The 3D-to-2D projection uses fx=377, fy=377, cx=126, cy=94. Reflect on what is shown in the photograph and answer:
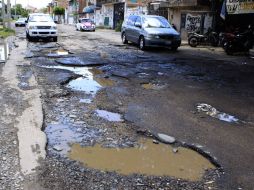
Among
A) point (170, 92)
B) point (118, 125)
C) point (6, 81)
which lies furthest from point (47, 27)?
point (118, 125)

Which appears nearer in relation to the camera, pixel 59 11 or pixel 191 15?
pixel 191 15

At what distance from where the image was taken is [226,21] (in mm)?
22953

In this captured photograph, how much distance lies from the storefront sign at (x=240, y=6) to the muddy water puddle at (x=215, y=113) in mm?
13650

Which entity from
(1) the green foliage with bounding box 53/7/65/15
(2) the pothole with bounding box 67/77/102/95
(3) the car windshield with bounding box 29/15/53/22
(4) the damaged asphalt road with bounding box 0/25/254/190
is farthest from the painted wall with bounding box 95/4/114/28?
(2) the pothole with bounding box 67/77/102/95

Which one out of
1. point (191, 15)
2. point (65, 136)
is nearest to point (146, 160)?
point (65, 136)

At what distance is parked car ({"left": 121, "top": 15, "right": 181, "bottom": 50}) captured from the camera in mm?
18141

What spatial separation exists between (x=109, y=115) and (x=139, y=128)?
0.97m

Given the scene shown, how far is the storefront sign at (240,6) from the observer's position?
19.7 meters

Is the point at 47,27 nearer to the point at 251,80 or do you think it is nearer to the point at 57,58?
the point at 57,58

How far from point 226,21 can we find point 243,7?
284cm

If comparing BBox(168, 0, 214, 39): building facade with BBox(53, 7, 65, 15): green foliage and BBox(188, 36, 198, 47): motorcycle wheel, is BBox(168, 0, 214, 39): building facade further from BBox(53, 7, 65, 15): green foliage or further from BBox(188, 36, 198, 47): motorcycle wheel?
BBox(53, 7, 65, 15): green foliage

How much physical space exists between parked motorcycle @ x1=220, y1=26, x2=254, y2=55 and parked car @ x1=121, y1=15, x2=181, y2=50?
235 cm

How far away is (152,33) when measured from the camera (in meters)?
18.1

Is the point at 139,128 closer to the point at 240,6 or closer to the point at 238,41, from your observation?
the point at 238,41
